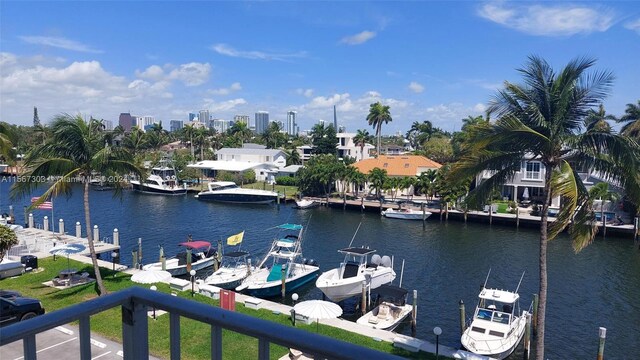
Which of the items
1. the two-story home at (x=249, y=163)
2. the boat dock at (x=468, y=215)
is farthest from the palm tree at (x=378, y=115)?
the boat dock at (x=468, y=215)

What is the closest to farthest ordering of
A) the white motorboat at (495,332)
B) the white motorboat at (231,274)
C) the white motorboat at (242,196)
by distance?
the white motorboat at (495,332), the white motorboat at (231,274), the white motorboat at (242,196)

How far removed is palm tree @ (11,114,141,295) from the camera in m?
20.7

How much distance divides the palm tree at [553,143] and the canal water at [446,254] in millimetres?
10396

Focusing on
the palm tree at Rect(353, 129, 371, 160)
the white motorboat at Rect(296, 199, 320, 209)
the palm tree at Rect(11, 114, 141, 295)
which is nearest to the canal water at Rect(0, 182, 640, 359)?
the white motorboat at Rect(296, 199, 320, 209)

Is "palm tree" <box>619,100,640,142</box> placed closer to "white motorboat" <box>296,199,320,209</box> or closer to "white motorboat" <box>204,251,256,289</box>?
"white motorboat" <box>296,199,320,209</box>

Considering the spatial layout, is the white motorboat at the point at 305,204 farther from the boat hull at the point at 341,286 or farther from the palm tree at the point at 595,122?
the palm tree at the point at 595,122

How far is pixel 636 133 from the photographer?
5172 centimetres

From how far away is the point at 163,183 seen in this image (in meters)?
81.7

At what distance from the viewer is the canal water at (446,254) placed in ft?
80.9

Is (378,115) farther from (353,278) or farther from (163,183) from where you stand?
(353,278)

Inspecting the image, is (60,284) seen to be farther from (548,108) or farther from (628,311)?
(628,311)

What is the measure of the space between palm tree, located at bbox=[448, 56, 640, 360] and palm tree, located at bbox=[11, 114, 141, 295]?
1584 cm

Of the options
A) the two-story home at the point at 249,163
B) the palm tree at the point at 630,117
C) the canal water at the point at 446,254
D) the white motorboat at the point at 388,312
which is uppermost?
the palm tree at the point at 630,117

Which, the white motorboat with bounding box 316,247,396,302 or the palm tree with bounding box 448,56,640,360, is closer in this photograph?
the palm tree with bounding box 448,56,640,360
